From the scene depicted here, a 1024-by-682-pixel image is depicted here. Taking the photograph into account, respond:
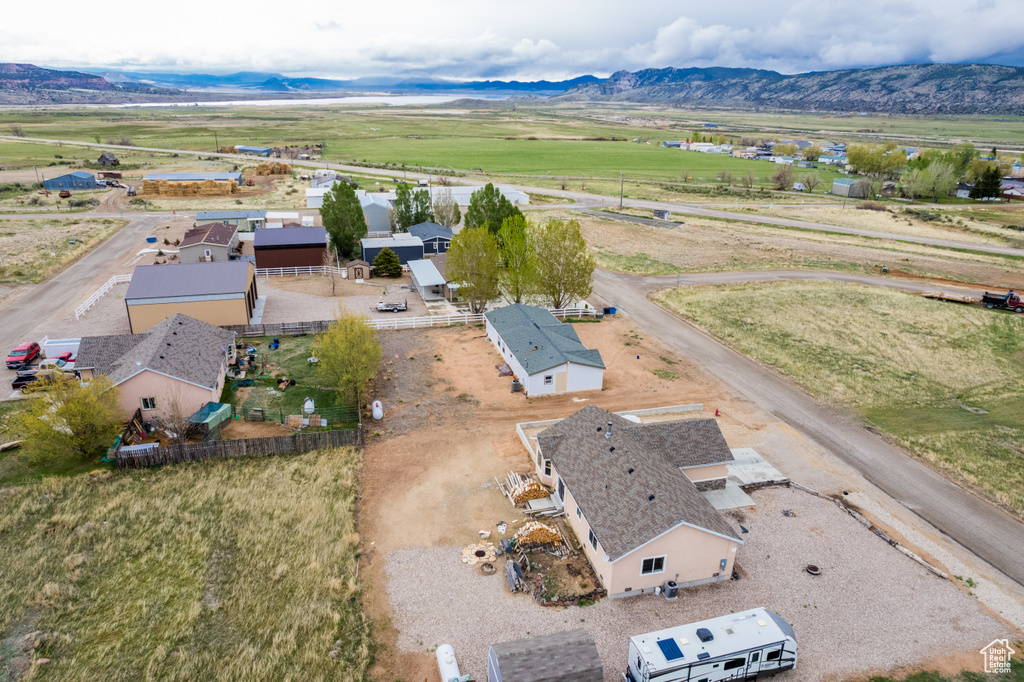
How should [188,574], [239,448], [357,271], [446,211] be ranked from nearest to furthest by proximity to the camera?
[188,574] → [239,448] → [357,271] → [446,211]

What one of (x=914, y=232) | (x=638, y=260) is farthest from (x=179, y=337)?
(x=914, y=232)

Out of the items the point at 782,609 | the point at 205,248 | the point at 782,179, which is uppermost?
the point at 782,179

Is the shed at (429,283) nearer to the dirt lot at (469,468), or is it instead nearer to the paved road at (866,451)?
the dirt lot at (469,468)

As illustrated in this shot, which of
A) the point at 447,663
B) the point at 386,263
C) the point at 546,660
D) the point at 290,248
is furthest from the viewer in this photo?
the point at 386,263

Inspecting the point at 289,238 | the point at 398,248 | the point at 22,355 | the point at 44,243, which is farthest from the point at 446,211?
the point at 22,355

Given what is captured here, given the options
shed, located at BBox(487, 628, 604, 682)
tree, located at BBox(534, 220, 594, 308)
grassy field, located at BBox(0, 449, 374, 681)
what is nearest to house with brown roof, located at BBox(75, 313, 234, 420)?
grassy field, located at BBox(0, 449, 374, 681)

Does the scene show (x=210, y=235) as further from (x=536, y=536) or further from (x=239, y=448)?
(x=536, y=536)
